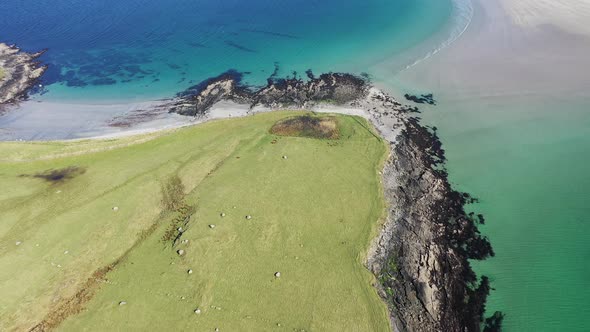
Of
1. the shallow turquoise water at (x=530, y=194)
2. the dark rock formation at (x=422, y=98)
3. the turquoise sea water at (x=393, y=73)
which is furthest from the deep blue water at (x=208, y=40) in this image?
the shallow turquoise water at (x=530, y=194)

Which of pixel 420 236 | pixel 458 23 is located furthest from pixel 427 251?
pixel 458 23

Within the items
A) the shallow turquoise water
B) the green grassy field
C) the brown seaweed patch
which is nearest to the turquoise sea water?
the shallow turquoise water

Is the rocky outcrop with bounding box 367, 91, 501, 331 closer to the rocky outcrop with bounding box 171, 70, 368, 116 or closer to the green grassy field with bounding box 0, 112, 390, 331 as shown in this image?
the green grassy field with bounding box 0, 112, 390, 331

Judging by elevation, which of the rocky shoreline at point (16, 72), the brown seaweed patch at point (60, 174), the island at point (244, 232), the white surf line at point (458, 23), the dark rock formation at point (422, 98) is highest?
the white surf line at point (458, 23)

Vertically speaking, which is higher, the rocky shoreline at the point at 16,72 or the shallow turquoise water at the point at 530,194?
the shallow turquoise water at the point at 530,194

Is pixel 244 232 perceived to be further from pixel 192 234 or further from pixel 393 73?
pixel 393 73

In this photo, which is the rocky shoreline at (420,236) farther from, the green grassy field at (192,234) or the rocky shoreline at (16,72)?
the rocky shoreline at (16,72)

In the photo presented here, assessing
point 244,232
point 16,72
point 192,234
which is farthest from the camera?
point 16,72
